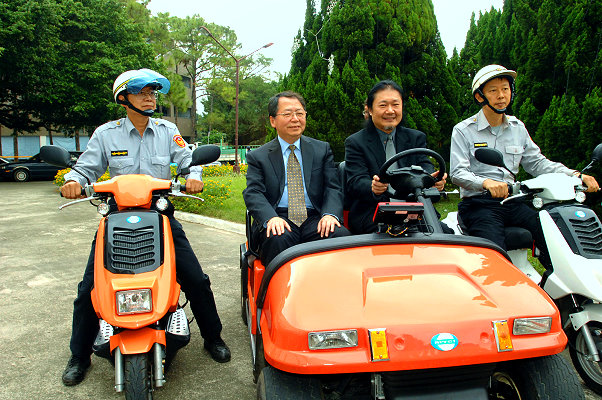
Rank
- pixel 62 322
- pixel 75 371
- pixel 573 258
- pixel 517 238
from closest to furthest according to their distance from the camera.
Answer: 1. pixel 573 258
2. pixel 75 371
3. pixel 517 238
4. pixel 62 322

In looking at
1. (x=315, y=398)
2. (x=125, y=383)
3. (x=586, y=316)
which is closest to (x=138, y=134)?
(x=125, y=383)

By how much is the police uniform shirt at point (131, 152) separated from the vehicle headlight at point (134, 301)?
90cm

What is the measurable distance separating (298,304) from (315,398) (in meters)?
0.35

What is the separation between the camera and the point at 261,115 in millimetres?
54375

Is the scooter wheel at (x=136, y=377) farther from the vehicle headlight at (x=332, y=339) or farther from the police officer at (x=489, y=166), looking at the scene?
the police officer at (x=489, y=166)

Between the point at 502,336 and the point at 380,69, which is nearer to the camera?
the point at 502,336

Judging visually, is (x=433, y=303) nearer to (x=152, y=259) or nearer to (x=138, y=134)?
(x=152, y=259)

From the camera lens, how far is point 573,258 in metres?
2.61

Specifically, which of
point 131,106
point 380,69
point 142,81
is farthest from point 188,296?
point 380,69

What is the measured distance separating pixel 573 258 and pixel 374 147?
1.52 meters

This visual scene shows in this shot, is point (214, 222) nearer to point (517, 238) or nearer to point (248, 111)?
point (517, 238)

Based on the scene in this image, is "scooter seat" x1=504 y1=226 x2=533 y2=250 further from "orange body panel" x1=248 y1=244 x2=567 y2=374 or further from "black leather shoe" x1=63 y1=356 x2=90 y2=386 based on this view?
"black leather shoe" x1=63 y1=356 x2=90 y2=386

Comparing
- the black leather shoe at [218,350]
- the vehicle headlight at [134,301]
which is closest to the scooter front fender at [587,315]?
the black leather shoe at [218,350]

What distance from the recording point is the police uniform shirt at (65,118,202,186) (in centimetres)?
309
